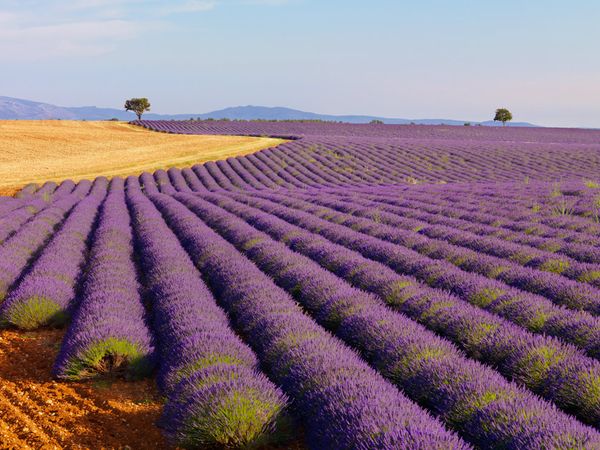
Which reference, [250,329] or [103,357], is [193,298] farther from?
[103,357]

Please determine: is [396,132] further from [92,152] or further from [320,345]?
[320,345]

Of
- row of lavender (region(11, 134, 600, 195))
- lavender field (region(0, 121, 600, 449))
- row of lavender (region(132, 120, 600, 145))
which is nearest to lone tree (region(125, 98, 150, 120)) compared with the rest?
row of lavender (region(132, 120, 600, 145))

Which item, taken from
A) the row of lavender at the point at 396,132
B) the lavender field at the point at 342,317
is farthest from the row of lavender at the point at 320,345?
the row of lavender at the point at 396,132

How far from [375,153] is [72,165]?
18998mm

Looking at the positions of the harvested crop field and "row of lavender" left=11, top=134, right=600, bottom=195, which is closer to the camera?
"row of lavender" left=11, top=134, right=600, bottom=195

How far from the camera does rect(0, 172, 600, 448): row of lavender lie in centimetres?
322

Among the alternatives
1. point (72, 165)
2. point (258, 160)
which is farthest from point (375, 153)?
point (72, 165)

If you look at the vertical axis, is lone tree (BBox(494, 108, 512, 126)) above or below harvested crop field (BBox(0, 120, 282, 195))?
above

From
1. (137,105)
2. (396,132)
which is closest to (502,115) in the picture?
(396,132)

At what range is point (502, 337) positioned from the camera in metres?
4.53

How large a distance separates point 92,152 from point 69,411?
3884 cm

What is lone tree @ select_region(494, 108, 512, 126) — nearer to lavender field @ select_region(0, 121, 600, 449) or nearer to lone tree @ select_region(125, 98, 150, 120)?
lone tree @ select_region(125, 98, 150, 120)

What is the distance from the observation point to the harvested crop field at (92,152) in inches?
1189

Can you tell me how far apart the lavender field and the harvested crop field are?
18177 mm
